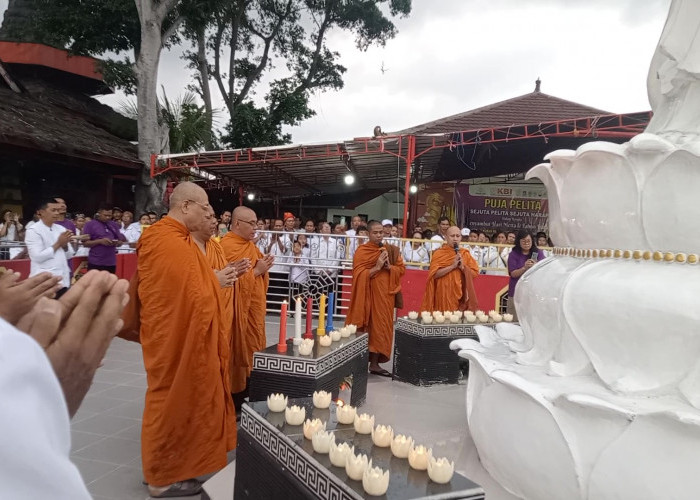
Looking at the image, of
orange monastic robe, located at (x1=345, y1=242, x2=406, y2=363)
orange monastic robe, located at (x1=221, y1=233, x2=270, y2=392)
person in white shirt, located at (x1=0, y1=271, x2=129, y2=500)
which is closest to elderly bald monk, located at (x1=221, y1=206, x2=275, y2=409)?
orange monastic robe, located at (x1=221, y1=233, x2=270, y2=392)

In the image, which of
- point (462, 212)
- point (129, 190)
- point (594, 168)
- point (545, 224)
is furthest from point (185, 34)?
point (594, 168)

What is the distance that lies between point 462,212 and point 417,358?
40.3 feet

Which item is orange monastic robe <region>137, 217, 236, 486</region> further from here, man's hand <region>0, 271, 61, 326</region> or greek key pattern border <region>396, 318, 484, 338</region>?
greek key pattern border <region>396, 318, 484, 338</region>

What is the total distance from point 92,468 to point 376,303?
3.51m

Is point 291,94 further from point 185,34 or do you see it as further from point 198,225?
point 198,225

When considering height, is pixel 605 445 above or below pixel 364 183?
below

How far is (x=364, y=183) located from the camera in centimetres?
1984

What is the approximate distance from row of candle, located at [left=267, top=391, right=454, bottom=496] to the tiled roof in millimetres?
12087

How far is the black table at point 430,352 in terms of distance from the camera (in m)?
5.51

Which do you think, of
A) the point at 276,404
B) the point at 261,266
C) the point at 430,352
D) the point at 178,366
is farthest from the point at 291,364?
the point at 430,352

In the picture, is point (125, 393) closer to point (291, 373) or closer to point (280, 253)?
point (291, 373)

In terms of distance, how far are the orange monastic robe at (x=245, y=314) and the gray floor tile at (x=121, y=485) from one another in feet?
3.82

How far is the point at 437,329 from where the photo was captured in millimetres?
5523

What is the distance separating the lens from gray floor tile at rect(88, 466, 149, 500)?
3.21 meters
